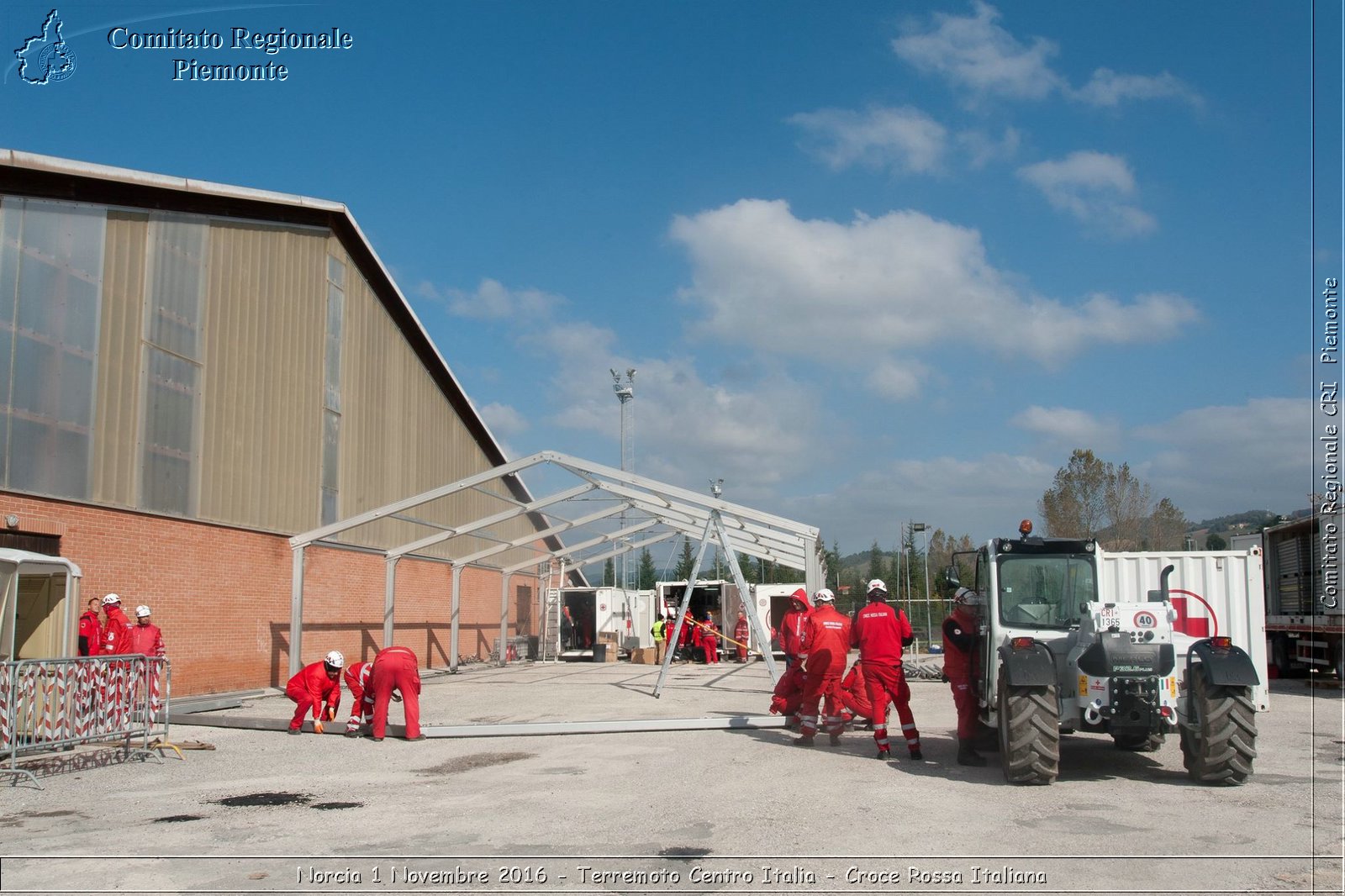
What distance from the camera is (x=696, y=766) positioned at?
1092 cm

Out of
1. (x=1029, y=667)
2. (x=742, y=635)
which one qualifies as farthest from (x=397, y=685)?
(x=742, y=635)

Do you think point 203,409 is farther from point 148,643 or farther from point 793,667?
point 793,667

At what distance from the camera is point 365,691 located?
541 inches

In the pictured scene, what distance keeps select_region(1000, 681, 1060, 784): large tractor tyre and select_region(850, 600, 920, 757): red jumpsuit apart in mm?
1897

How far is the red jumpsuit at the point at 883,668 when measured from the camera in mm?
11172

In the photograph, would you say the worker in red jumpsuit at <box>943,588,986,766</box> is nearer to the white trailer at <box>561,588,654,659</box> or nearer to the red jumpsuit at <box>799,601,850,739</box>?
the red jumpsuit at <box>799,601,850,739</box>

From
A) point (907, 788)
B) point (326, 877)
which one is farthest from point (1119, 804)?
point (326, 877)

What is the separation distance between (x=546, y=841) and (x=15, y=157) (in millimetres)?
11959

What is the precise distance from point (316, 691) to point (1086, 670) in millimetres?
9616

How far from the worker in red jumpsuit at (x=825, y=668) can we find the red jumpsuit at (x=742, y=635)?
21.3m

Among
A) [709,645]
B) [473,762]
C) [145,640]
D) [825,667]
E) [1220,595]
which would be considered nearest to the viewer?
[473,762]

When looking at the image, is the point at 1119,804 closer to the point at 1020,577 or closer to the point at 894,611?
the point at 1020,577

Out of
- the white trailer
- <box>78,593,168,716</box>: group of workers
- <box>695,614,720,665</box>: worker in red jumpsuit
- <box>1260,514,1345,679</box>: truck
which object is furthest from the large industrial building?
<box>1260,514,1345,679</box>: truck

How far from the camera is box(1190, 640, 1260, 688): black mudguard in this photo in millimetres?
8977
